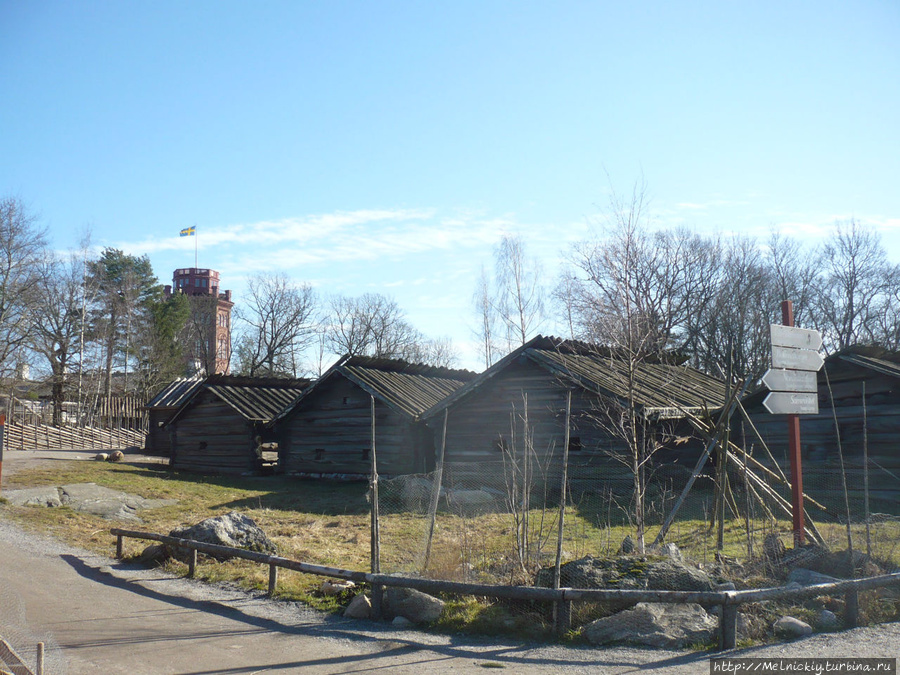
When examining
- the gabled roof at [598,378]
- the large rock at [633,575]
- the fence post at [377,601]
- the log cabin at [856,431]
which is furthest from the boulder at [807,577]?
the log cabin at [856,431]

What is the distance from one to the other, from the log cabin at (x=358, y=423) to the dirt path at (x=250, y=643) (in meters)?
13.7

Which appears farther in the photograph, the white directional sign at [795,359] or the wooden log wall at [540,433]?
the wooden log wall at [540,433]

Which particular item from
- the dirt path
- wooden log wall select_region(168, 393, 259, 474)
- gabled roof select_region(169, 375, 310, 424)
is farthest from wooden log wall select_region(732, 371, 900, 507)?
wooden log wall select_region(168, 393, 259, 474)

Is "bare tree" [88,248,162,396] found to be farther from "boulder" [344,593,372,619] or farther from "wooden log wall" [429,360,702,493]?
"boulder" [344,593,372,619]

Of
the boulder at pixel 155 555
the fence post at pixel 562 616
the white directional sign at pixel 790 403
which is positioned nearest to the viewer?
the fence post at pixel 562 616

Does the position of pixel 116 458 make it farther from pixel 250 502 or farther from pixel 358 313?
pixel 358 313

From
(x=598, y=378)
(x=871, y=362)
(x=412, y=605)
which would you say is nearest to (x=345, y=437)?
(x=598, y=378)

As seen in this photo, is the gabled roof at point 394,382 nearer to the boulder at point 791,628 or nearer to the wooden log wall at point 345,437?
the wooden log wall at point 345,437

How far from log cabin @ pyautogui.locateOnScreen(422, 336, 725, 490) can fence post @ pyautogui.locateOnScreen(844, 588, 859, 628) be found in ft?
28.6

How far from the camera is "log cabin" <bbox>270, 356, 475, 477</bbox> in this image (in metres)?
23.2

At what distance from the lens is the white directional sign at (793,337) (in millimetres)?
9422

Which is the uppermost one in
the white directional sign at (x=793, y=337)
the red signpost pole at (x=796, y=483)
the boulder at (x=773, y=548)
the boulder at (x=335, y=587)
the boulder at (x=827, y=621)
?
the white directional sign at (x=793, y=337)

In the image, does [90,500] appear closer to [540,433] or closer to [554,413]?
[540,433]

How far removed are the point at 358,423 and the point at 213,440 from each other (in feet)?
26.1
